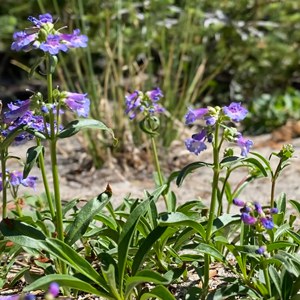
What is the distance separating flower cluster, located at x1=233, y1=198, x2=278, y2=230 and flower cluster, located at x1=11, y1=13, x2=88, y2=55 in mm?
741

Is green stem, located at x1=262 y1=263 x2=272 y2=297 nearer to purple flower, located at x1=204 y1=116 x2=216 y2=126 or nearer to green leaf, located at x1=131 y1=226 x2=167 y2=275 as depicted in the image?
green leaf, located at x1=131 y1=226 x2=167 y2=275

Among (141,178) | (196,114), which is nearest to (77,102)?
(196,114)

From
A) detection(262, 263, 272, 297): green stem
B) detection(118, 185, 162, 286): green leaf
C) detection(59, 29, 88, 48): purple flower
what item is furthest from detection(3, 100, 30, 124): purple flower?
detection(262, 263, 272, 297): green stem

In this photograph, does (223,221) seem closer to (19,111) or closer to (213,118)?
(213,118)

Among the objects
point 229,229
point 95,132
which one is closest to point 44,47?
point 229,229

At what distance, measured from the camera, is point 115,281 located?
97.8 inches

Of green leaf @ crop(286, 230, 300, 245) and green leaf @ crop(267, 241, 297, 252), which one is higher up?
green leaf @ crop(267, 241, 297, 252)

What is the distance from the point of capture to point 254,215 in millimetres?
2266

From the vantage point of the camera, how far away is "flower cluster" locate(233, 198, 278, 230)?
2.22 metres

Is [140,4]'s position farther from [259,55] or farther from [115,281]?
[115,281]

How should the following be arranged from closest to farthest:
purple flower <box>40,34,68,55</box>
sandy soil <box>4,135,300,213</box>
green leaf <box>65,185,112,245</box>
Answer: purple flower <box>40,34,68,55</box> < green leaf <box>65,185,112,245</box> < sandy soil <box>4,135,300,213</box>

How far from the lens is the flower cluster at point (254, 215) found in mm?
2221

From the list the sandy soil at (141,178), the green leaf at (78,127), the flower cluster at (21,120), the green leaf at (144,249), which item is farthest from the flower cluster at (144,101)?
the sandy soil at (141,178)

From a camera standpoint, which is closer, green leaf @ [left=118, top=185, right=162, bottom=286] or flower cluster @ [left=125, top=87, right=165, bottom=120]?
green leaf @ [left=118, top=185, right=162, bottom=286]
